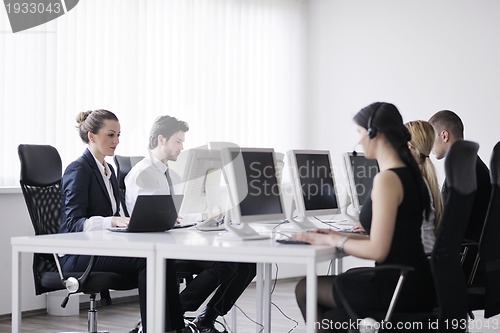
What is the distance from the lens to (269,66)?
8.20 metres

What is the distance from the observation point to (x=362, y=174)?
5.44 meters

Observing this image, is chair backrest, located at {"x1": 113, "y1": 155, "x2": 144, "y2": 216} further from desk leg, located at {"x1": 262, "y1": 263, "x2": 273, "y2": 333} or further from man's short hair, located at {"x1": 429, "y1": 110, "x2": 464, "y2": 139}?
man's short hair, located at {"x1": 429, "y1": 110, "x2": 464, "y2": 139}

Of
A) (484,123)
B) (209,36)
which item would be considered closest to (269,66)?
(209,36)

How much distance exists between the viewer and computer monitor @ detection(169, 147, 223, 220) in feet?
14.6

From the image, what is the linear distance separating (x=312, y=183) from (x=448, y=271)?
134 centimetres

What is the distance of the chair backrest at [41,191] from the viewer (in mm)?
4574

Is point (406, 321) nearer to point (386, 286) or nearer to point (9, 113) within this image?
point (386, 286)

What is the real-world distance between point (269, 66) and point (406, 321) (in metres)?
5.17

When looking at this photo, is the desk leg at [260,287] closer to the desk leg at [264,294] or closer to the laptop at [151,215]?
the desk leg at [264,294]

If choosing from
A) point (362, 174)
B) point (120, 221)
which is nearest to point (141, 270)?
point (120, 221)

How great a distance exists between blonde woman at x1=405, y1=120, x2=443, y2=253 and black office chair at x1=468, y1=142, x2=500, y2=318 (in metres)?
0.24

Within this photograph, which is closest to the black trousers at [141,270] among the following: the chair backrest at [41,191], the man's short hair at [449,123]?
the chair backrest at [41,191]

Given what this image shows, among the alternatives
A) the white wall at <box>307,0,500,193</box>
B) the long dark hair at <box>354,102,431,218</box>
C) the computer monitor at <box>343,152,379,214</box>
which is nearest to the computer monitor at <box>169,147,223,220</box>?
the computer monitor at <box>343,152,379,214</box>

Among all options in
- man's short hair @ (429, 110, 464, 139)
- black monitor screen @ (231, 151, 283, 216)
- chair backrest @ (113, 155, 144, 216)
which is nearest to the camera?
black monitor screen @ (231, 151, 283, 216)
